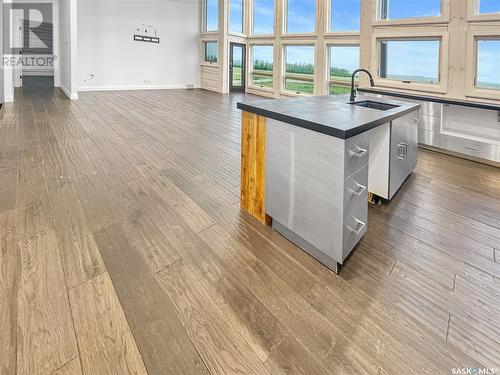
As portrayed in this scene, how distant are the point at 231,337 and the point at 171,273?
533 millimetres

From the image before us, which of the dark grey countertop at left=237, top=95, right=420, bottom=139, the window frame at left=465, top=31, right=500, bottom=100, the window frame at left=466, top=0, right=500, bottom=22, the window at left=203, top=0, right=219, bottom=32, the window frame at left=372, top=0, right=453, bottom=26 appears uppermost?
the window at left=203, top=0, right=219, bottom=32

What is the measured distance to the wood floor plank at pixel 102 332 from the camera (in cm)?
119

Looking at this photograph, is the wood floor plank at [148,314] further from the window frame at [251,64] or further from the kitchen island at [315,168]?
the window frame at [251,64]

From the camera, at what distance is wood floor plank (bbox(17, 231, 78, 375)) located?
3.96ft

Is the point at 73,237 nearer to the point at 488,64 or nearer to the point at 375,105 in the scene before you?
the point at 375,105

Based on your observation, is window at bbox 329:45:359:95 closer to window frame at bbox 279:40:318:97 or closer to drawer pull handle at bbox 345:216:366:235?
window frame at bbox 279:40:318:97

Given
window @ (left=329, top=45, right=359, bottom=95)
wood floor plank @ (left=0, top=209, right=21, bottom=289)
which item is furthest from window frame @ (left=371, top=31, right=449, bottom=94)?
wood floor plank @ (left=0, top=209, right=21, bottom=289)

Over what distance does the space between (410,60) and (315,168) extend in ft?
13.4

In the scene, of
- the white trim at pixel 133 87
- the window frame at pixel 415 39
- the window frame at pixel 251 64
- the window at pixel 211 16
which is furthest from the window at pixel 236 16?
the window frame at pixel 415 39

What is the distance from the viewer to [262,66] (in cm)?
917

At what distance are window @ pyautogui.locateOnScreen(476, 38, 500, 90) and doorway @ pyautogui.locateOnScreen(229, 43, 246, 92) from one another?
672cm

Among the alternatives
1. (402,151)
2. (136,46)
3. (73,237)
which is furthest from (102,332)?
(136,46)

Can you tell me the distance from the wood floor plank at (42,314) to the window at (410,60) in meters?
4.87

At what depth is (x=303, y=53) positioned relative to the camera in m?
7.68
